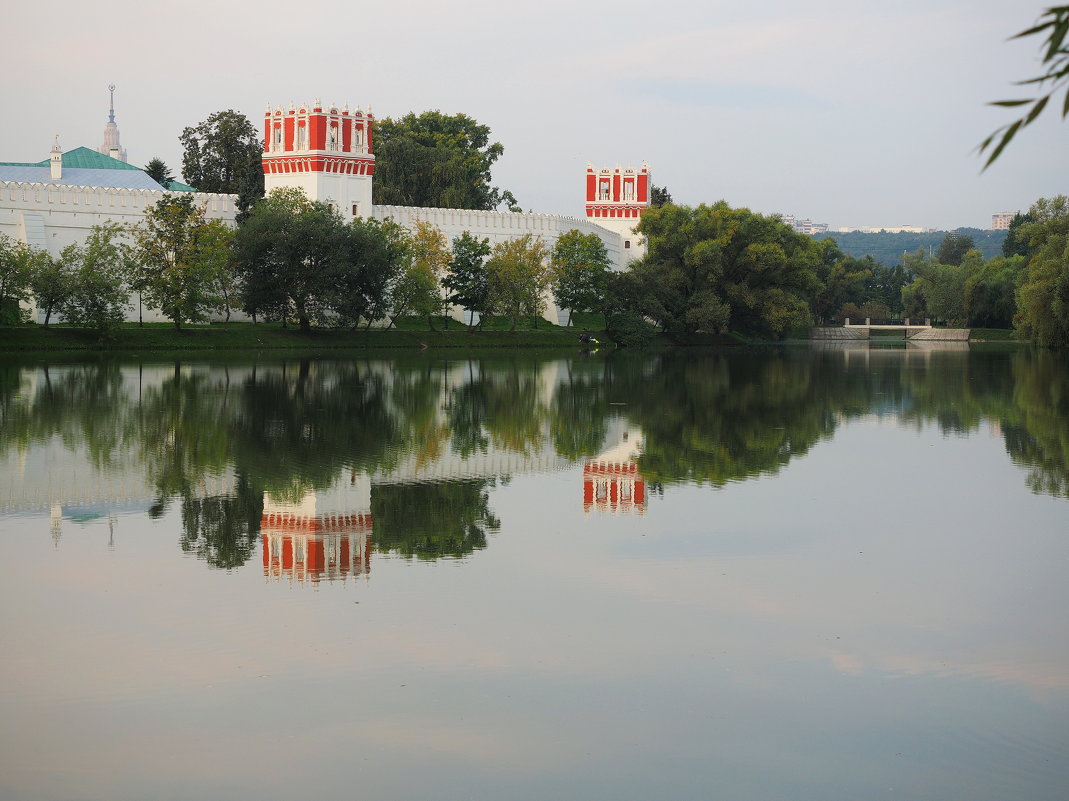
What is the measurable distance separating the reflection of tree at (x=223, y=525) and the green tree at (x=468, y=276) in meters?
35.9

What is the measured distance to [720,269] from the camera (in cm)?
5278

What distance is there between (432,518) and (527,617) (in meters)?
3.40

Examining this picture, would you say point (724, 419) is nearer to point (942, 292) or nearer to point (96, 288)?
point (96, 288)

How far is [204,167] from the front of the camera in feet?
179

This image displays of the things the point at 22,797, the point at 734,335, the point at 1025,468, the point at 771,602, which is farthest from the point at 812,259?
the point at 22,797

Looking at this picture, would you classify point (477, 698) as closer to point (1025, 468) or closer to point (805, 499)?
point (805, 499)

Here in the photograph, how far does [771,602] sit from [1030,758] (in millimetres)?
2645

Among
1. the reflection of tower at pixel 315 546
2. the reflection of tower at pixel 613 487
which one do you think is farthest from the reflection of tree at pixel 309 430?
the reflection of tower at pixel 613 487

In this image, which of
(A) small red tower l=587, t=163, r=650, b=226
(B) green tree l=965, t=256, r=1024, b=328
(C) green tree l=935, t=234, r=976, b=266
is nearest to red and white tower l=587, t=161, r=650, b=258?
(A) small red tower l=587, t=163, r=650, b=226

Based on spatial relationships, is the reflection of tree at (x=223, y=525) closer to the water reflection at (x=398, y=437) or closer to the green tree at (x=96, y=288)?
the water reflection at (x=398, y=437)

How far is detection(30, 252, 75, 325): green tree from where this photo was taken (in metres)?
37.4

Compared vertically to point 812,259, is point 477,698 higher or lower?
lower

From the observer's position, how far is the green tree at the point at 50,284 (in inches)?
1471

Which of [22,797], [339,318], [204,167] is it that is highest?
[204,167]
